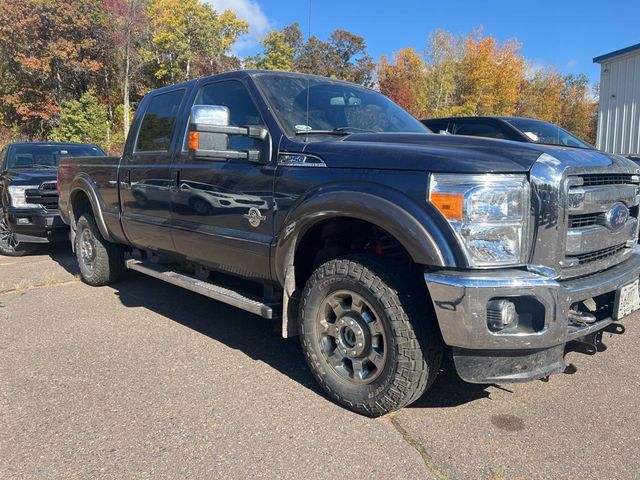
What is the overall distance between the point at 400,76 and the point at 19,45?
32.4m

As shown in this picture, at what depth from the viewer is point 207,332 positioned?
14.8 ft

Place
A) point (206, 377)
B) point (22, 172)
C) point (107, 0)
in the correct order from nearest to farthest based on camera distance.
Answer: point (206, 377), point (22, 172), point (107, 0)

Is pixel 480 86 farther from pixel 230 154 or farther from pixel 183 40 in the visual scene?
pixel 230 154

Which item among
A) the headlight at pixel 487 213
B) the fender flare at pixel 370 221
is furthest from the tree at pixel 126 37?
the headlight at pixel 487 213

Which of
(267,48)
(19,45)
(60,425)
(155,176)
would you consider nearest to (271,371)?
(60,425)

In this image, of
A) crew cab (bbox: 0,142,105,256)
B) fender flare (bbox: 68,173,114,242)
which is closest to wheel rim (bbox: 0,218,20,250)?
crew cab (bbox: 0,142,105,256)

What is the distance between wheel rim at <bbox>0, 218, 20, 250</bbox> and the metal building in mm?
16123

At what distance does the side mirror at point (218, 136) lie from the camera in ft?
10.6

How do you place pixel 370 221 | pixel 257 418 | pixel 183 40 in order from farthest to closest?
pixel 183 40, pixel 257 418, pixel 370 221

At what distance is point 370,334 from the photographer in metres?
2.94

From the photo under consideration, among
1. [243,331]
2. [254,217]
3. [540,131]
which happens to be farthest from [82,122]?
[254,217]

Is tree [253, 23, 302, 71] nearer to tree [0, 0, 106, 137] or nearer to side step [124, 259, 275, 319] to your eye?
tree [0, 0, 106, 137]

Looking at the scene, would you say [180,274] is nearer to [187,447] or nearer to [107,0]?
[187,447]

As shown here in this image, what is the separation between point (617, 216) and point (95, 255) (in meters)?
5.21
